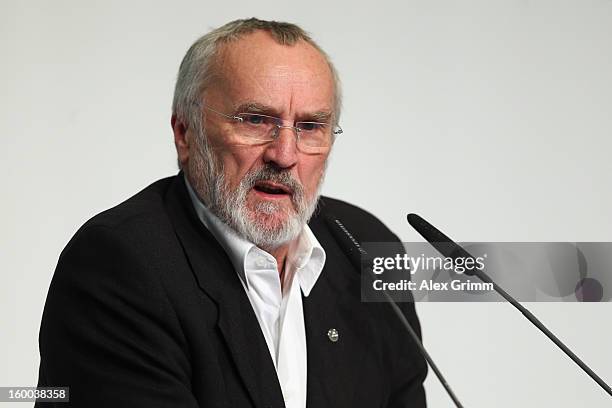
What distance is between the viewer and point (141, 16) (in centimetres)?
258

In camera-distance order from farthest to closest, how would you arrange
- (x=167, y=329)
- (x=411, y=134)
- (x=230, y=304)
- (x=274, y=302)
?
(x=411, y=134) < (x=274, y=302) < (x=230, y=304) < (x=167, y=329)

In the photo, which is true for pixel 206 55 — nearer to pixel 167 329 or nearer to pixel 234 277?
pixel 234 277

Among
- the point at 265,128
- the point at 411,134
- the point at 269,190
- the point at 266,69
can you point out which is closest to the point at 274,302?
the point at 269,190

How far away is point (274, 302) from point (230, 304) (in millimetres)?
136

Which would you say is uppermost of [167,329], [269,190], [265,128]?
[265,128]

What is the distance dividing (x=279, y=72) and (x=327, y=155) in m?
0.21

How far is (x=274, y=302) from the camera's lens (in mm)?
1854

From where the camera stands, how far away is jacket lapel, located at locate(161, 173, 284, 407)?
1684mm

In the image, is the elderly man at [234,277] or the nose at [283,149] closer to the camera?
the elderly man at [234,277]

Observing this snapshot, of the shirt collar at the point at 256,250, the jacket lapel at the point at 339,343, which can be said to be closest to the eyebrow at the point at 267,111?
the shirt collar at the point at 256,250

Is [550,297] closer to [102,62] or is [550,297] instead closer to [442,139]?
[442,139]

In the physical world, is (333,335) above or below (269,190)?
below

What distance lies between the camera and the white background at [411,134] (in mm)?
2516

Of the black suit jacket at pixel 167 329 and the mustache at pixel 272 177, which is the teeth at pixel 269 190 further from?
the black suit jacket at pixel 167 329
